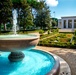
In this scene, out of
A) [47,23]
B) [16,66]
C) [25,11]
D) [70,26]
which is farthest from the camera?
[70,26]

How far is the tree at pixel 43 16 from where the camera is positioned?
111 feet

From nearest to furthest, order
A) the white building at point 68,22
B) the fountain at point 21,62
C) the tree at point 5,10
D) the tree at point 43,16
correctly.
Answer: the fountain at point 21,62, the tree at point 5,10, the tree at point 43,16, the white building at point 68,22

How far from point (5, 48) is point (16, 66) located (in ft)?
3.62

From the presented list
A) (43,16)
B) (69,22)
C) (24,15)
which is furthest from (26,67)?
(69,22)

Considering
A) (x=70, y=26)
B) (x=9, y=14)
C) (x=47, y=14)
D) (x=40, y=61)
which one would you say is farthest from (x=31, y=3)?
(x=40, y=61)

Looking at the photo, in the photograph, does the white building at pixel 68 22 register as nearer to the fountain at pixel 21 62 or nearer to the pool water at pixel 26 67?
the pool water at pixel 26 67

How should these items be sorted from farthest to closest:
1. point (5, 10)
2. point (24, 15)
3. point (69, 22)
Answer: point (69, 22) < point (24, 15) < point (5, 10)

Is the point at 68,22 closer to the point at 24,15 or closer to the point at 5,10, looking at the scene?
the point at 24,15

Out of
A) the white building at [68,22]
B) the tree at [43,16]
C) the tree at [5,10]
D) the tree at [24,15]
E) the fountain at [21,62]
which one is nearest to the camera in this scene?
the fountain at [21,62]

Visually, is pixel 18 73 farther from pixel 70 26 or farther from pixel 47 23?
pixel 70 26

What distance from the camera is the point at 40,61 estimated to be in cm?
612

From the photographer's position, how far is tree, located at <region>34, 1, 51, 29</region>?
3384 centimetres

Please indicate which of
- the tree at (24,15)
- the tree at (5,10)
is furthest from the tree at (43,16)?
the tree at (5,10)

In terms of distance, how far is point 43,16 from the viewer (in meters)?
34.0
